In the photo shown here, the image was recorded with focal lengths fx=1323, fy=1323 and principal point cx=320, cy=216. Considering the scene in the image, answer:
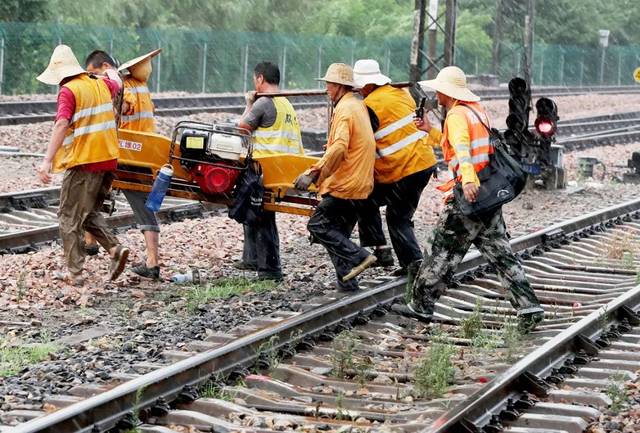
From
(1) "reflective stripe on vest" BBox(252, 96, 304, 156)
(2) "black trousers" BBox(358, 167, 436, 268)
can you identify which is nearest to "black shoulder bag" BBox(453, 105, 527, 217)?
(2) "black trousers" BBox(358, 167, 436, 268)

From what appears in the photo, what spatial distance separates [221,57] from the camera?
4406 centimetres

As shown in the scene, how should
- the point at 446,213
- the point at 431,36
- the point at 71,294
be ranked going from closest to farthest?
the point at 446,213
the point at 71,294
the point at 431,36

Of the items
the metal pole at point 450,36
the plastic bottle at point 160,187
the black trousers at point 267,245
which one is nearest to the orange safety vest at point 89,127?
the plastic bottle at point 160,187

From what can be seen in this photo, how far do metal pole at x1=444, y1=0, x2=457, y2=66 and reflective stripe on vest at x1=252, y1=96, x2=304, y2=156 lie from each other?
38.3 ft

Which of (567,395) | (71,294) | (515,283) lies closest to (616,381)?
(567,395)

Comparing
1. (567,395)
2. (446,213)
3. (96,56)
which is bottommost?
(567,395)

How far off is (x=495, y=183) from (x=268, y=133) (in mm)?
2487

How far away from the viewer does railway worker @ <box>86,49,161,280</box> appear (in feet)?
36.9

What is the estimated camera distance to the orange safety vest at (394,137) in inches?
433

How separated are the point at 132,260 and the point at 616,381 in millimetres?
5332

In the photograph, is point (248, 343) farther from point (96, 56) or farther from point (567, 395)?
point (96, 56)

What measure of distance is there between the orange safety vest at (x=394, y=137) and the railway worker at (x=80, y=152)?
2.17 m

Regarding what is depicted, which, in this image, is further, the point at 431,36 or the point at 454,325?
the point at 431,36

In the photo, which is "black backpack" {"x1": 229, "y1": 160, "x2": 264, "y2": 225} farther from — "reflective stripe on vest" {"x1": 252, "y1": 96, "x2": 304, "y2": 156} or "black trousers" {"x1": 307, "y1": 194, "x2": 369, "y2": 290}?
"black trousers" {"x1": 307, "y1": 194, "x2": 369, "y2": 290}
